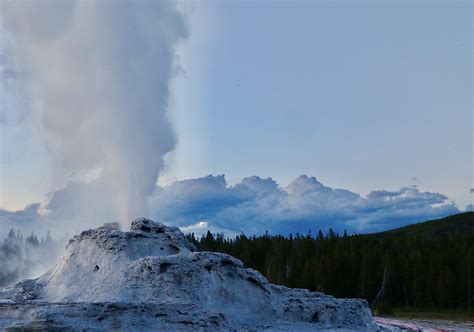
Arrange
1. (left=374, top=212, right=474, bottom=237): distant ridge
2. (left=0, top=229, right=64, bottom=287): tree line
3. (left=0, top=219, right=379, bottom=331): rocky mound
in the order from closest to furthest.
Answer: (left=0, top=219, right=379, bottom=331): rocky mound → (left=0, top=229, right=64, bottom=287): tree line → (left=374, top=212, right=474, bottom=237): distant ridge

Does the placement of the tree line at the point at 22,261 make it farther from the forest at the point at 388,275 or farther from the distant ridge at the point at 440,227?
the distant ridge at the point at 440,227

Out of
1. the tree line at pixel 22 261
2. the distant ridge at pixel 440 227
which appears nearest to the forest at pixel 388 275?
the tree line at pixel 22 261

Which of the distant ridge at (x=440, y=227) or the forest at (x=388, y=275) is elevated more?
the distant ridge at (x=440, y=227)

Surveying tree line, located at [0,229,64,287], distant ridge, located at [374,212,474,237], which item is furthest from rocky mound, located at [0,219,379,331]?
distant ridge, located at [374,212,474,237]

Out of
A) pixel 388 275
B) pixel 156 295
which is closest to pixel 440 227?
pixel 388 275

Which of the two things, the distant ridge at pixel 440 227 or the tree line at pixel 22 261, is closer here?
the tree line at pixel 22 261

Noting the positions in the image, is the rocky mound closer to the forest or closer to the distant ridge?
the forest

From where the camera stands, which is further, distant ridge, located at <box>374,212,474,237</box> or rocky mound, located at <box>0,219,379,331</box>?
distant ridge, located at <box>374,212,474,237</box>

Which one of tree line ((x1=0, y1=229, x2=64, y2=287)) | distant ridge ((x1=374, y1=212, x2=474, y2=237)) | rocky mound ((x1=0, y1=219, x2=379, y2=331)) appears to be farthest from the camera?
distant ridge ((x1=374, y1=212, x2=474, y2=237))

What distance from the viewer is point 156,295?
26.5 m

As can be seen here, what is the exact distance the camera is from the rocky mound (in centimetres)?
2366

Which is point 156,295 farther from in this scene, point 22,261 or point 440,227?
point 440,227

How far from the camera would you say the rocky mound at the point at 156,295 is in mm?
23656

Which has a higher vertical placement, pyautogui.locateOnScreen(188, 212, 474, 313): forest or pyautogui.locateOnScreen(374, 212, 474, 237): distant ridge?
pyautogui.locateOnScreen(374, 212, 474, 237): distant ridge
